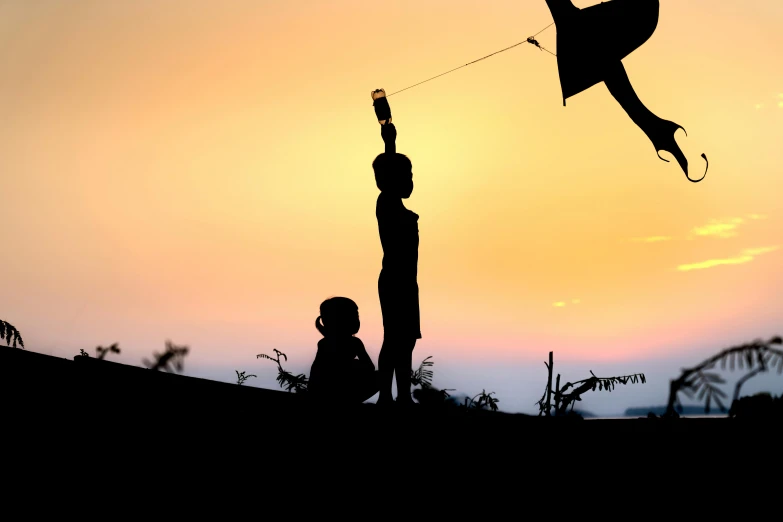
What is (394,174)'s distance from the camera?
7242mm

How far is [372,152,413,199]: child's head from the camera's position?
7246mm

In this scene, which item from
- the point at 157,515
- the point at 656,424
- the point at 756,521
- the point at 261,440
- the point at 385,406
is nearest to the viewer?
the point at 756,521

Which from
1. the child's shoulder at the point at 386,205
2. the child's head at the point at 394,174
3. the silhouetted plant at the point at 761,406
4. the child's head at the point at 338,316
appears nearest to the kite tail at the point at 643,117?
the child's head at the point at 394,174

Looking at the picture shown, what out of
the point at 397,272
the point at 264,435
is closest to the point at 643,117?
the point at 397,272

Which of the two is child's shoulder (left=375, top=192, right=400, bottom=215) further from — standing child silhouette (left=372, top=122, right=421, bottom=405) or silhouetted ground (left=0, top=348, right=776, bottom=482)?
silhouetted ground (left=0, top=348, right=776, bottom=482)

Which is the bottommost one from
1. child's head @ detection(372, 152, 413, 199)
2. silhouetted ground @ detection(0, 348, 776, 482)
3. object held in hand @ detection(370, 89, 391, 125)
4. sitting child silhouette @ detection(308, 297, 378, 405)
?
silhouetted ground @ detection(0, 348, 776, 482)

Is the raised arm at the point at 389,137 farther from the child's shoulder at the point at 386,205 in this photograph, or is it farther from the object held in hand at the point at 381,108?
the child's shoulder at the point at 386,205

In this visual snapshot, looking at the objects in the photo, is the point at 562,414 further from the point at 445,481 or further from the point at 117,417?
the point at 117,417

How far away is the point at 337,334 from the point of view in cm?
687

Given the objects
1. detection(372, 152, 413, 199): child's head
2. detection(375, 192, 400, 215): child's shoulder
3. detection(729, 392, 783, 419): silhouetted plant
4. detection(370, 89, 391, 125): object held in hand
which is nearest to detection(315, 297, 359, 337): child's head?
detection(375, 192, 400, 215): child's shoulder

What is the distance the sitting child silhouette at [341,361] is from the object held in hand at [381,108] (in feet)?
6.03

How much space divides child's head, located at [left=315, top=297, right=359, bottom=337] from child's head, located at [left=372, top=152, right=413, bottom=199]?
115 centimetres

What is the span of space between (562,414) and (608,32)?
424cm

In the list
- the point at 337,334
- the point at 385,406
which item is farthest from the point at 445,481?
the point at 337,334
